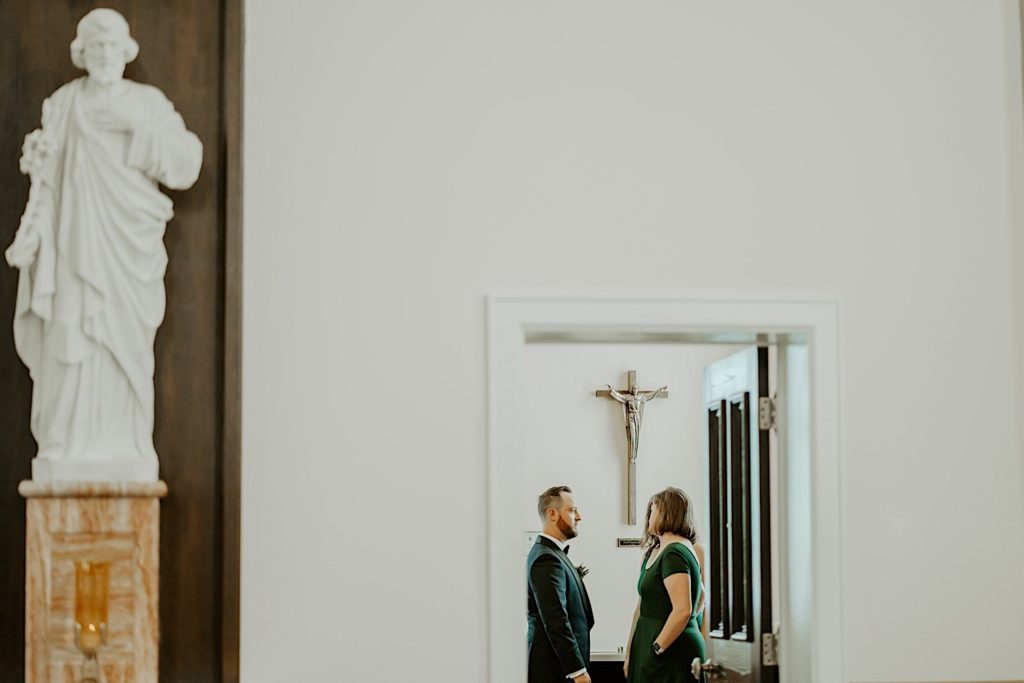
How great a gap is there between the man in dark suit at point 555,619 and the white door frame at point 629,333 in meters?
1.76

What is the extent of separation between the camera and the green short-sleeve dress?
557cm

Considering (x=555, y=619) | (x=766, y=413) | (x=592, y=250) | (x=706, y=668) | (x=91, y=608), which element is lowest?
(x=706, y=668)

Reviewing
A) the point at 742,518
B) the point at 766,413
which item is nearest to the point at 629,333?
the point at 766,413

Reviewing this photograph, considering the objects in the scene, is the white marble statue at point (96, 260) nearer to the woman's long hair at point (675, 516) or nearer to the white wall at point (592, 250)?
the white wall at point (592, 250)

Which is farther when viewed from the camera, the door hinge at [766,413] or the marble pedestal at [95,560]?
the door hinge at [766,413]

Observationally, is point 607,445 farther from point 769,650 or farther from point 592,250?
point 592,250

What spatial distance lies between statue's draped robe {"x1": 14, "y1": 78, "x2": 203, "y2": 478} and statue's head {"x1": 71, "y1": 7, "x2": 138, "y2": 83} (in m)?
0.07

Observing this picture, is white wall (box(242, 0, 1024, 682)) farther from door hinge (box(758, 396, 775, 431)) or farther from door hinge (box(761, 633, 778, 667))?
door hinge (box(761, 633, 778, 667))

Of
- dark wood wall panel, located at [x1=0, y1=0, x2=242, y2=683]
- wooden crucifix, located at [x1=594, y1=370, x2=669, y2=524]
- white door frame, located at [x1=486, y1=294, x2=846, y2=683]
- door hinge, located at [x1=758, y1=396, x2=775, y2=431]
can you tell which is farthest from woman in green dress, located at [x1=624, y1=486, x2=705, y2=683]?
dark wood wall panel, located at [x1=0, y1=0, x2=242, y2=683]

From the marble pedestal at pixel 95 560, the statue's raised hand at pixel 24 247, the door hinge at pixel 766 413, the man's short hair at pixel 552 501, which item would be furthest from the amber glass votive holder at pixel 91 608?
the man's short hair at pixel 552 501

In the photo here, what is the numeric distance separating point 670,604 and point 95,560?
2985mm

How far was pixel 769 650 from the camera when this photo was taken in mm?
4426

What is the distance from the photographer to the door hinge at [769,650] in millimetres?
4406

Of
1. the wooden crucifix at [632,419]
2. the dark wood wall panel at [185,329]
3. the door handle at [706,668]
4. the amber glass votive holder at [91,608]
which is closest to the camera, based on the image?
the amber glass votive holder at [91,608]
